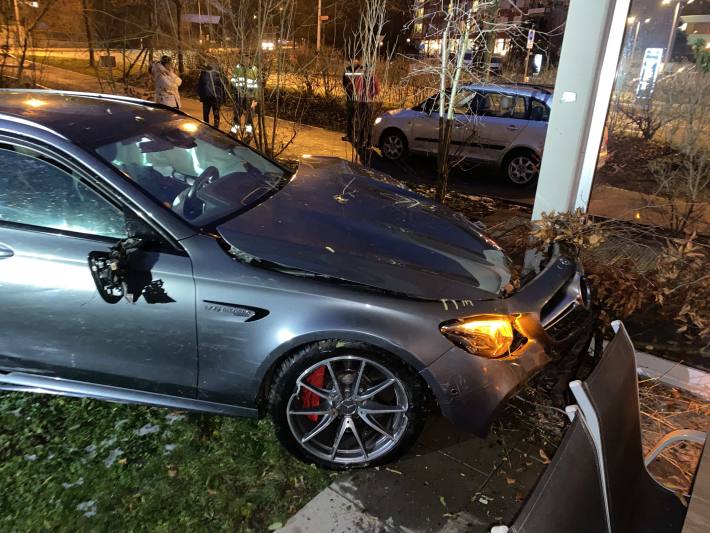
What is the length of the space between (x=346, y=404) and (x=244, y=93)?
205 inches

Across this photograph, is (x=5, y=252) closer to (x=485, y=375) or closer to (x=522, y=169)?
(x=485, y=375)

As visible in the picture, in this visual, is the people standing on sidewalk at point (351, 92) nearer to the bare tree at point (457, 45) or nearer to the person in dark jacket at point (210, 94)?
the bare tree at point (457, 45)

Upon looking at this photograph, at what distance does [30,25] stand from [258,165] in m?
9.31

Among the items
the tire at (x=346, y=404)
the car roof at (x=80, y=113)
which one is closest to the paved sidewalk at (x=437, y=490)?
the tire at (x=346, y=404)

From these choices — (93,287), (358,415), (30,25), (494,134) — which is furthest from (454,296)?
(30,25)

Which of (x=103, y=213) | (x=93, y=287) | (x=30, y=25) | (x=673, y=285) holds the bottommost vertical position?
(x=673, y=285)

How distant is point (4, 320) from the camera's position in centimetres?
262

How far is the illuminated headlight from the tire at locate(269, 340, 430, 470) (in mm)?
263

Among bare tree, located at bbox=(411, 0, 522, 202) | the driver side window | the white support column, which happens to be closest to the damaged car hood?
the driver side window

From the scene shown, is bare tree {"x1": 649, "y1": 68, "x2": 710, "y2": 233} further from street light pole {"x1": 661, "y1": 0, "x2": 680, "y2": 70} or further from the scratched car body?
the scratched car body

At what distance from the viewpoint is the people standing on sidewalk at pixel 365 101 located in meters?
6.57

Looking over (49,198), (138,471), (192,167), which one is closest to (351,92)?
(192,167)

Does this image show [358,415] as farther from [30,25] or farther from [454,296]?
[30,25]

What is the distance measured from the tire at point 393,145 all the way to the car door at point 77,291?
8003mm
